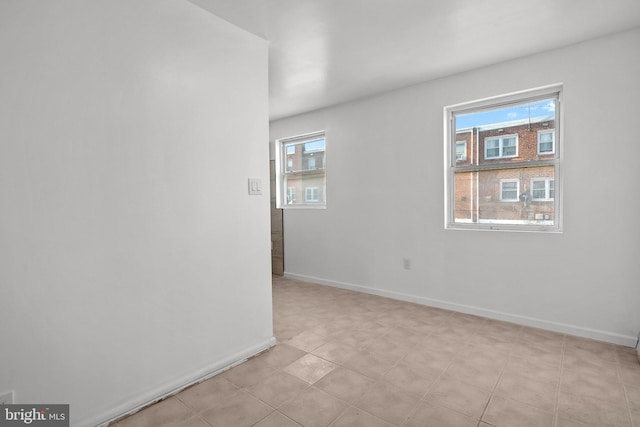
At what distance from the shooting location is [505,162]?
10.5ft

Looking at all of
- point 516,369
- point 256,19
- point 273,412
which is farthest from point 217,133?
point 516,369

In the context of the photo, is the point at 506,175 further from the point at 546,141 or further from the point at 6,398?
the point at 6,398

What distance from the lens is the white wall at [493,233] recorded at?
8.54 ft

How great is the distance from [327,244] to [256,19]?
2.93m

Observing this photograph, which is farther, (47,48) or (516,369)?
(516,369)

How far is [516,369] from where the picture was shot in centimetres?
225

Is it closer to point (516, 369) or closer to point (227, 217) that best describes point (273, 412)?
point (227, 217)

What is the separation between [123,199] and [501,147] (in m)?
3.20

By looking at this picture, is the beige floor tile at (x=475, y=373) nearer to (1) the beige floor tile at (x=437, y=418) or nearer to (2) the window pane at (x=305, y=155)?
(1) the beige floor tile at (x=437, y=418)

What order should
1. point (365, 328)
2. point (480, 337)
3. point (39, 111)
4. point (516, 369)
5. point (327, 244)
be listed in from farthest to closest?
point (327, 244) → point (365, 328) → point (480, 337) → point (516, 369) → point (39, 111)

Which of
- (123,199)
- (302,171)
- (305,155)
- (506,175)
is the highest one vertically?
(305,155)

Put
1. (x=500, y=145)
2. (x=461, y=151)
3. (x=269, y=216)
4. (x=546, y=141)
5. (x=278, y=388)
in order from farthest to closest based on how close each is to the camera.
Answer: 1. (x=461, y=151)
2. (x=500, y=145)
3. (x=546, y=141)
4. (x=269, y=216)
5. (x=278, y=388)

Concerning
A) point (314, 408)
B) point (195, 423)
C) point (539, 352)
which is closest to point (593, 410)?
point (539, 352)

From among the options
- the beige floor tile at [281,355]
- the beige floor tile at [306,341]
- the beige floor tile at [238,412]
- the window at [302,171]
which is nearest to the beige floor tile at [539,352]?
the beige floor tile at [306,341]
